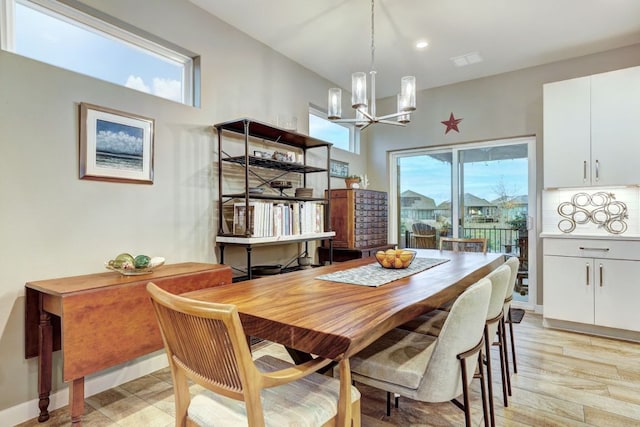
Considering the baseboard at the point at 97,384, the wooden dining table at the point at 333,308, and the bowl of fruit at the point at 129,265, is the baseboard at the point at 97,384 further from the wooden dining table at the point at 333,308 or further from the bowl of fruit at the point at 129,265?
the wooden dining table at the point at 333,308

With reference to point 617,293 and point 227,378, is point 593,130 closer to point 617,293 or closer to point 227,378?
point 617,293

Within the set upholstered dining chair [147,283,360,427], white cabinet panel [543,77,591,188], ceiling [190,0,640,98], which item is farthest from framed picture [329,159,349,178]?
upholstered dining chair [147,283,360,427]

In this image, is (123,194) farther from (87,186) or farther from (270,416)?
(270,416)

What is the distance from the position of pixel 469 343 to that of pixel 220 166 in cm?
238

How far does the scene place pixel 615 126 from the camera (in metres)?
3.34

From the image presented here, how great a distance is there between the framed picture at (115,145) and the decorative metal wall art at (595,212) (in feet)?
13.9

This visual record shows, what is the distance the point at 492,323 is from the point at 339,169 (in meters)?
3.20

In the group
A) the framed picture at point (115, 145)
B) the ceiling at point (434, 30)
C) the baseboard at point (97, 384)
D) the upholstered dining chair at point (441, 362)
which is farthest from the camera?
the ceiling at point (434, 30)

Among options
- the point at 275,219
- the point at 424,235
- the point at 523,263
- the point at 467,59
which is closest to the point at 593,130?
the point at 467,59

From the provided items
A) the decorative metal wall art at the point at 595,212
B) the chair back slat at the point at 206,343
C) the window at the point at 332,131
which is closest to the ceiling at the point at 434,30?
the window at the point at 332,131

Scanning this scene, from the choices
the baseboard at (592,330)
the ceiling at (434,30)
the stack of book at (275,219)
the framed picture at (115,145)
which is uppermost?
the ceiling at (434,30)

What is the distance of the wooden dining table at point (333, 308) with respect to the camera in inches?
41.4

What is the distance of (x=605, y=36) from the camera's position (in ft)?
11.1

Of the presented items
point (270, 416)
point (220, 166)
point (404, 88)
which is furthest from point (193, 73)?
point (270, 416)
